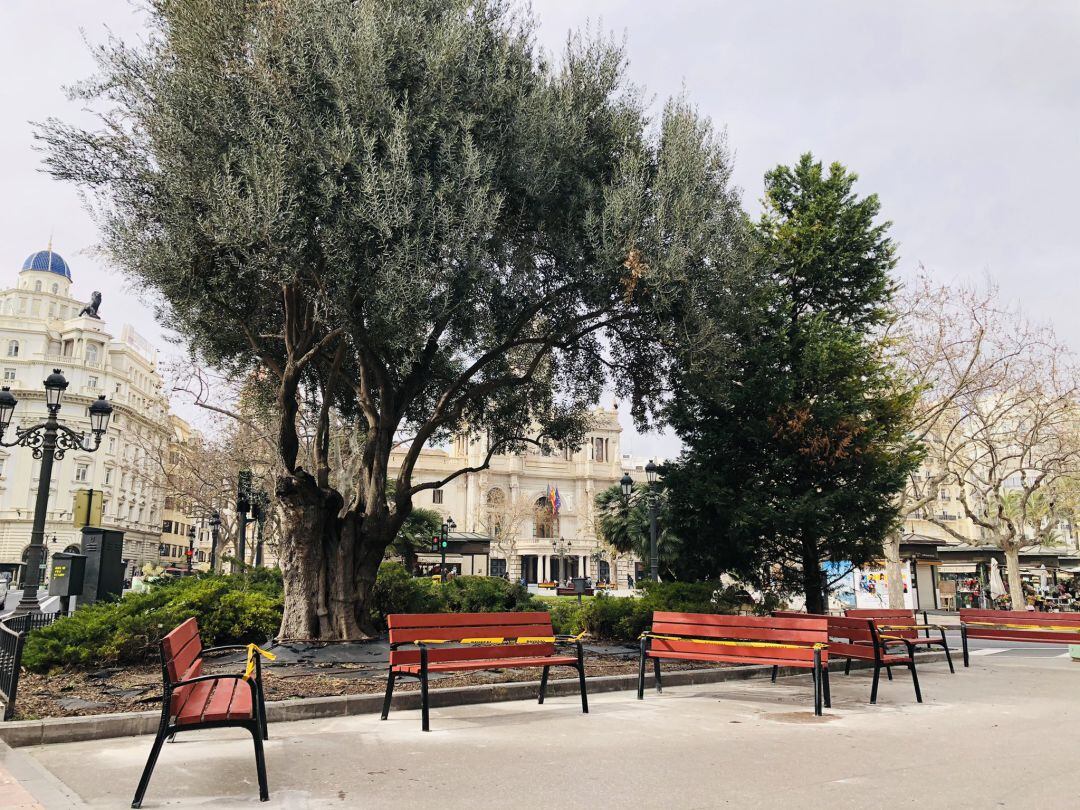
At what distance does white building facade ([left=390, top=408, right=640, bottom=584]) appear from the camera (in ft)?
244

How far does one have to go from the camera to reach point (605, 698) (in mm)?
8180

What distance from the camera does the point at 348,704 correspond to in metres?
7.02

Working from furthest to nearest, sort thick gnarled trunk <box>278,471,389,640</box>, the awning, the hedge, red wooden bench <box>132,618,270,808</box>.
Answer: the awning
thick gnarled trunk <box>278,471,389,640</box>
the hedge
red wooden bench <box>132,618,270,808</box>

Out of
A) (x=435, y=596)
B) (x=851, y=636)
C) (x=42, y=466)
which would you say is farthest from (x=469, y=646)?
(x=42, y=466)

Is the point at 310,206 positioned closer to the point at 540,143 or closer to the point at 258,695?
the point at 540,143

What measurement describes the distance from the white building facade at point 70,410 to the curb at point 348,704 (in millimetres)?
53419

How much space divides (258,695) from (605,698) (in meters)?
4.23

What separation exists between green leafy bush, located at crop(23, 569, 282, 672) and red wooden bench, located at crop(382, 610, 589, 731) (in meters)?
3.75

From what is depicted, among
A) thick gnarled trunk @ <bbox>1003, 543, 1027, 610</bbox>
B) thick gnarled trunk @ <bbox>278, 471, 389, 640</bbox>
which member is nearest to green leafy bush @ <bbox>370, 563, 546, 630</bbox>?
thick gnarled trunk @ <bbox>278, 471, 389, 640</bbox>

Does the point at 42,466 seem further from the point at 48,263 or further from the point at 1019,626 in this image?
the point at 48,263

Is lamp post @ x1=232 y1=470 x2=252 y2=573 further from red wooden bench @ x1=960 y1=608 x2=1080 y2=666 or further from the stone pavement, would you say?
red wooden bench @ x1=960 y1=608 x2=1080 y2=666

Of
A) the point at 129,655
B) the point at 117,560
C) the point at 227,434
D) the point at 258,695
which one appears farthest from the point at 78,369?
the point at 258,695

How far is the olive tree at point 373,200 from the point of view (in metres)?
8.91

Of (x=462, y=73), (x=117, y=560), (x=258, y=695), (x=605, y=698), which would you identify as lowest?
(x=605, y=698)
